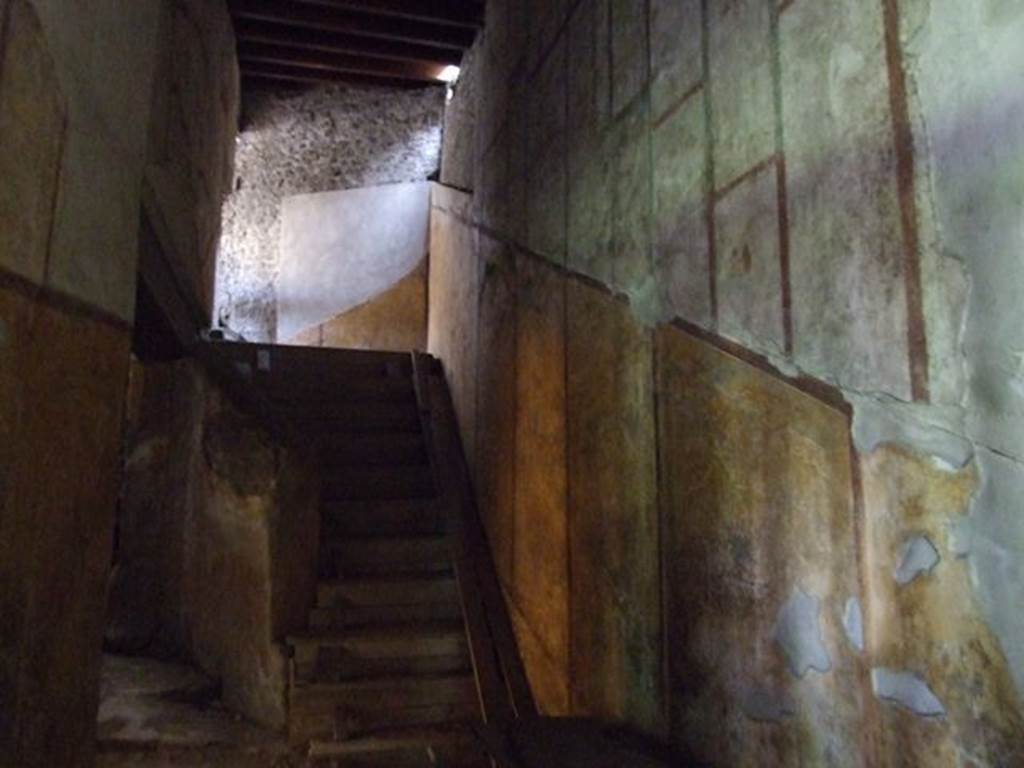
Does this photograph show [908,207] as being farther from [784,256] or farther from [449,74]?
[449,74]

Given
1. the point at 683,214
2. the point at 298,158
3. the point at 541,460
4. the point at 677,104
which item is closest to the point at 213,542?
the point at 541,460

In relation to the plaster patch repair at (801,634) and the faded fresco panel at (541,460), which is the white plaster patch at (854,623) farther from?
the faded fresco panel at (541,460)

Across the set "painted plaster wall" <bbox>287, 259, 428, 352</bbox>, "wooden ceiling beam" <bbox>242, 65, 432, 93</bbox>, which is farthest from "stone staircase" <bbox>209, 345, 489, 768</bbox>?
"wooden ceiling beam" <bbox>242, 65, 432, 93</bbox>

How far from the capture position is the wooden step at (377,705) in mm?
2793

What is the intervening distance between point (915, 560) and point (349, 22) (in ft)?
16.9

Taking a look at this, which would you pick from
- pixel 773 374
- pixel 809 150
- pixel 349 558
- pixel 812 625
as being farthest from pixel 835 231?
Result: pixel 349 558

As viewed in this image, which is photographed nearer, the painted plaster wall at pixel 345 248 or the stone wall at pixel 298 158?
the painted plaster wall at pixel 345 248

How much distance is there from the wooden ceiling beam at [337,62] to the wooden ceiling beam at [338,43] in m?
0.16

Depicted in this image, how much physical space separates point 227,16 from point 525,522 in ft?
13.5

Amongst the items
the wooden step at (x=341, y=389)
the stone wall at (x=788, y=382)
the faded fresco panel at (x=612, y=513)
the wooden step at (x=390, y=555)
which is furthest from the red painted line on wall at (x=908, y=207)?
the wooden step at (x=341, y=389)

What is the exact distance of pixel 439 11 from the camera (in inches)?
183

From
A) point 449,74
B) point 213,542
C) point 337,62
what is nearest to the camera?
point 213,542

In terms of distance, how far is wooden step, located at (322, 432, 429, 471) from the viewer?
411cm

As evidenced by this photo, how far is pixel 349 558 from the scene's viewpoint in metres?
3.53
